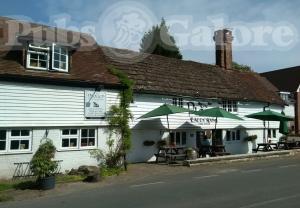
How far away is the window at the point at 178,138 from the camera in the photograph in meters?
24.4

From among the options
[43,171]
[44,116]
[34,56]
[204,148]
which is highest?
[34,56]

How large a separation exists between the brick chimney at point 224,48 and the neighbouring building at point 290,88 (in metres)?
10.1

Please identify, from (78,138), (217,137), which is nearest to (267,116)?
(217,137)

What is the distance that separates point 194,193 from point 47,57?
10.8 meters

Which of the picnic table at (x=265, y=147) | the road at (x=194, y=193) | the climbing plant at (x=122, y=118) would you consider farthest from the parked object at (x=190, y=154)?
the picnic table at (x=265, y=147)

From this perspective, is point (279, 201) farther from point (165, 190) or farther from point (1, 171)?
point (1, 171)

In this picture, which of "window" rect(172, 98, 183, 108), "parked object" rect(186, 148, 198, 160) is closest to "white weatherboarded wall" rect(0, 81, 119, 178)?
"parked object" rect(186, 148, 198, 160)

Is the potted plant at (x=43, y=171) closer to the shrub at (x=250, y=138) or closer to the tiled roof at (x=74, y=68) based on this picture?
the tiled roof at (x=74, y=68)

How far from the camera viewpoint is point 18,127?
1725 cm

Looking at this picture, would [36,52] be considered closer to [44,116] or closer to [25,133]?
[44,116]

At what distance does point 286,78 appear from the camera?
49.0 meters

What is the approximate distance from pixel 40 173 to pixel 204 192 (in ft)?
19.7

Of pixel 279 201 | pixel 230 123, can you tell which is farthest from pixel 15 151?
pixel 230 123

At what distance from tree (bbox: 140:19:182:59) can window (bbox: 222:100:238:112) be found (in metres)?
17.9
